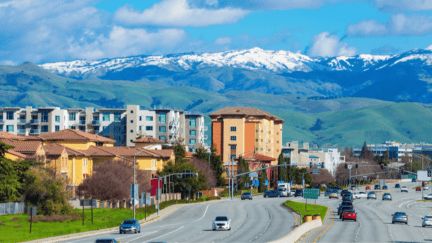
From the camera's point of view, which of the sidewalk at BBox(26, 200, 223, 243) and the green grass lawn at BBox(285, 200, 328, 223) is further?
the green grass lawn at BBox(285, 200, 328, 223)

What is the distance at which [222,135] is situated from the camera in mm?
193500

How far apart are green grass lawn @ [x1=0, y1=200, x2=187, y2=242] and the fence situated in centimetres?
129

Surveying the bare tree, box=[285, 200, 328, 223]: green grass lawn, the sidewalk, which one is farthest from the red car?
the bare tree

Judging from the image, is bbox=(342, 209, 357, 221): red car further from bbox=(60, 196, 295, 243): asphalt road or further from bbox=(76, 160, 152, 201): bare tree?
bbox=(76, 160, 152, 201): bare tree

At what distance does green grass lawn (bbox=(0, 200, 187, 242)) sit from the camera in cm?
5762

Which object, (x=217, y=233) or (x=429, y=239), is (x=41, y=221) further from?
(x=429, y=239)

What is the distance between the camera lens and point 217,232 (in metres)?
65.3

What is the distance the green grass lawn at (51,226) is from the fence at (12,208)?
129 cm

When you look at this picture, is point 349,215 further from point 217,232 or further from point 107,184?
point 107,184

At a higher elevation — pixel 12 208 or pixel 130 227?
pixel 12 208

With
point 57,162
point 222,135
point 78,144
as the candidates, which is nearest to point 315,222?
point 57,162

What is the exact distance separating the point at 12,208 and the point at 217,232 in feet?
75.8

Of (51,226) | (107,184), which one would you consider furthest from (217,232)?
(107,184)

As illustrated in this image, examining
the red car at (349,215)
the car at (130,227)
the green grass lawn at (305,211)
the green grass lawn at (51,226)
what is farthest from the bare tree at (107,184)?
the red car at (349,215)
